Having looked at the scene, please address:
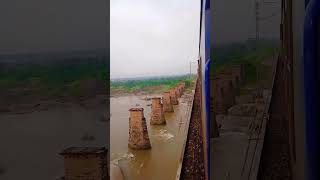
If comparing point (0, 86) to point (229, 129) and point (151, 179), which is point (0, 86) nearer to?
point (229, 129)

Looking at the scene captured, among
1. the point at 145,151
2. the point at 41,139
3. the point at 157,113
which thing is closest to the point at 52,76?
the point at 41,139

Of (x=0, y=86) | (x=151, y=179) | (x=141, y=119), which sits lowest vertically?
(x=151, y=179)

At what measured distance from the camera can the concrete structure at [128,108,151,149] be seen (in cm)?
215

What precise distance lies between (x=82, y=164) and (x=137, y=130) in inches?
39.2

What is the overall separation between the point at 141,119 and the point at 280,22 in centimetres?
161

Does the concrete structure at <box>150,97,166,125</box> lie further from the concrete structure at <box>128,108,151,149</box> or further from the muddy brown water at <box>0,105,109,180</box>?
the muddy brown water at <box>0,105,109,180</box>

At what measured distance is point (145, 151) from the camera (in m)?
2.31

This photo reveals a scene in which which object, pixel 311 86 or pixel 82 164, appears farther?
pixel 82 164

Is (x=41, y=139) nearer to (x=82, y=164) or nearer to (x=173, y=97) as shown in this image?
(x=82, y=164)

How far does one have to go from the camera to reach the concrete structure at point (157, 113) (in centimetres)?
263

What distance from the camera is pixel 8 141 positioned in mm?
1173

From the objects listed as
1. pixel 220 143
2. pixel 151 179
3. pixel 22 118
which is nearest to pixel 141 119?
pixel 151 179

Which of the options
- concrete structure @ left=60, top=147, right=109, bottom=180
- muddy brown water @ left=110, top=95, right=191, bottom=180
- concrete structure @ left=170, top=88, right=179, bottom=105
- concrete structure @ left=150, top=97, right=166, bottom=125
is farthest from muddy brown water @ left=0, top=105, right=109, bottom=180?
concrete structure @ left=170, top=88, right=179, bottom=105

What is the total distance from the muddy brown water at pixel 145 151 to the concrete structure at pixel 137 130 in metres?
0.04
